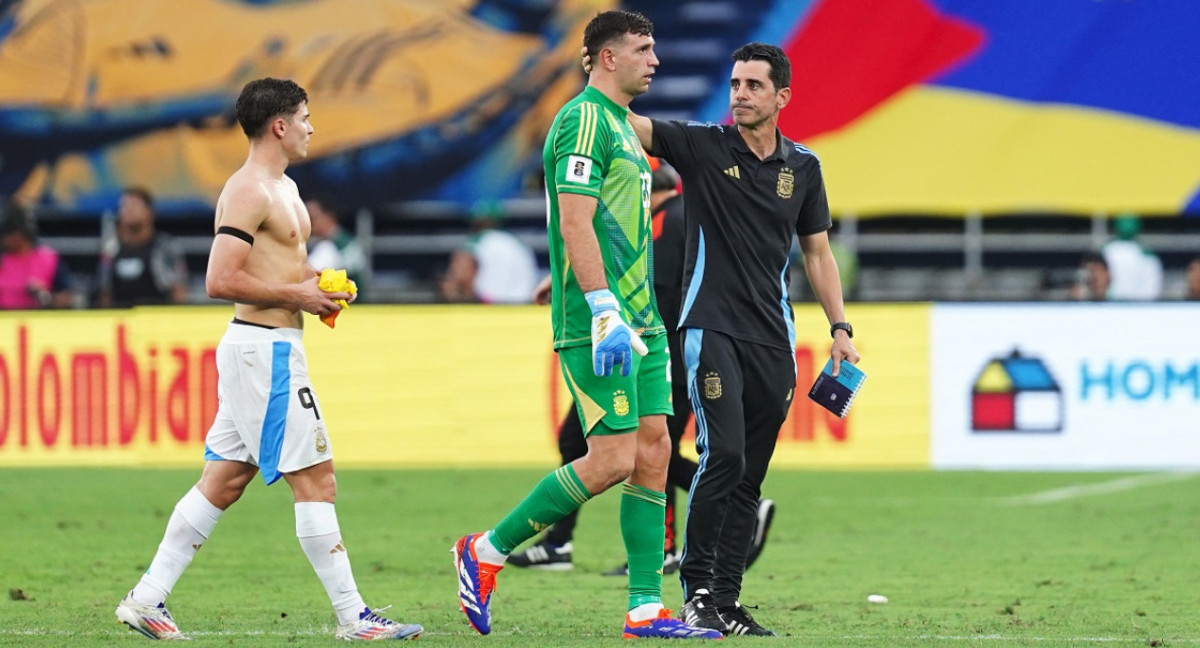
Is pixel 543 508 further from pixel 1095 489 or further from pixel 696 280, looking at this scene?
pixel 1095 489

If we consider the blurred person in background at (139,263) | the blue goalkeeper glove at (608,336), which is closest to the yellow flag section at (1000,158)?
the blurred person in background at (139,263)

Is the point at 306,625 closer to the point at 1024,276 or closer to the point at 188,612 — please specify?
the point at 188,612

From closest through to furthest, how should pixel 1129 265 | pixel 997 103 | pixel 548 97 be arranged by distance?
pixel 1129 265
pixel 997 103
pixel 548 97

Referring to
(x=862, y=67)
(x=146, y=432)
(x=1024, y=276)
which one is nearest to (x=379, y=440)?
(x=146, y=432)

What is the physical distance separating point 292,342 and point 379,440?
25.9ft

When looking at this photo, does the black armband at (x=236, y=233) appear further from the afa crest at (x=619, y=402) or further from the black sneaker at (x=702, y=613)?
the black sneaker at (x=702, y=613)

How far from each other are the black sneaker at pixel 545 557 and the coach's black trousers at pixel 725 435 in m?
2.37

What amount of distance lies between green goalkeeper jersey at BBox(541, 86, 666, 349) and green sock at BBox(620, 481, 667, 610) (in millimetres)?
631

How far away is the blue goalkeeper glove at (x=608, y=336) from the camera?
21.5 ft

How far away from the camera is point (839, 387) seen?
750 cm

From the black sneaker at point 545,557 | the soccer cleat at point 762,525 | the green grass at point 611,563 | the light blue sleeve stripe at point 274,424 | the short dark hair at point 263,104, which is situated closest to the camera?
the light blue sleeve stripe at point 274,424

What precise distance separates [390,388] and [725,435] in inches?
315

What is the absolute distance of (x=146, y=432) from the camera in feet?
47.8

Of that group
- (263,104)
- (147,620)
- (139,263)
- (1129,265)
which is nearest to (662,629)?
(147,620)
